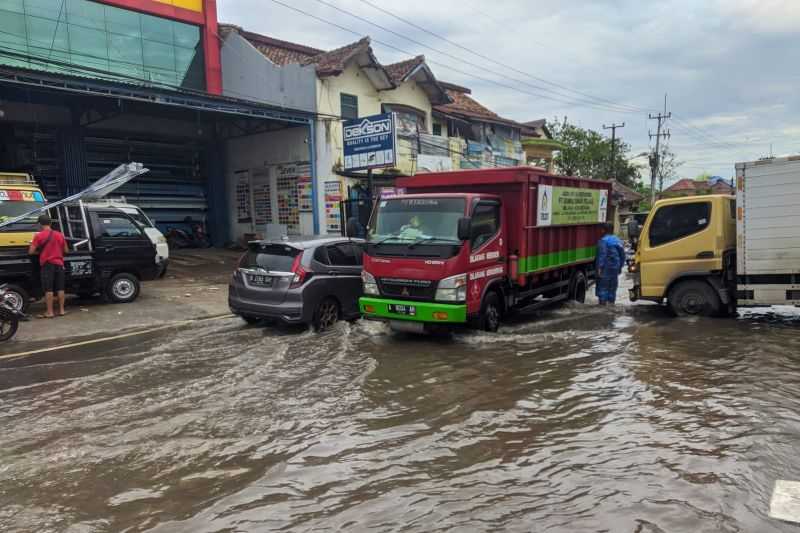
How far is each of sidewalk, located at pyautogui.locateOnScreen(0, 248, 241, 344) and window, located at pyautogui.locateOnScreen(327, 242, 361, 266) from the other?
3372 millimetres

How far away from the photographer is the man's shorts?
34.0 feet

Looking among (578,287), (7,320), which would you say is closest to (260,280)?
(7,320)

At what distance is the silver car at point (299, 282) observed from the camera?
8953 mm

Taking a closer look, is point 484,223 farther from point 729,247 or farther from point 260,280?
point 729,247

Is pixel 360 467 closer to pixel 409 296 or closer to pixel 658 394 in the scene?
pixel 658 394

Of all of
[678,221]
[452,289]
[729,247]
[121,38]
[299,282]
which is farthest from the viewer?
[121,38]

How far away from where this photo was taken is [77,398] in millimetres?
6188

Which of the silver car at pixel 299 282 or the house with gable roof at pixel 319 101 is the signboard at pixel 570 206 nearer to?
the silver car at pixel 299 282

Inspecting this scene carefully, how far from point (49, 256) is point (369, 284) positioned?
586 centimetres

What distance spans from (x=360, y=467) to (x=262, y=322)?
6.15 meters

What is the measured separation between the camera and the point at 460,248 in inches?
316

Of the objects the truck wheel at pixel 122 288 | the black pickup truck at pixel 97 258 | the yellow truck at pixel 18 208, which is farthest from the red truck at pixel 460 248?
the yellow truck at pixel 18 208

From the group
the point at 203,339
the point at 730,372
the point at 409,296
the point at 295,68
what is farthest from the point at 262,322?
the point at 295,68

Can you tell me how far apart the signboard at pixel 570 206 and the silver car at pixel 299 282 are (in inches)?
130
